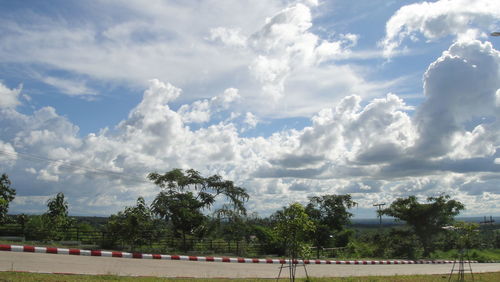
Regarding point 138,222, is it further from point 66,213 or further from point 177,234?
point 66,213

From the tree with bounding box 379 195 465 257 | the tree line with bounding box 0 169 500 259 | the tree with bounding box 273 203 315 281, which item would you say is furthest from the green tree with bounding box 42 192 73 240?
the tree with bounding box 379 195 465 257

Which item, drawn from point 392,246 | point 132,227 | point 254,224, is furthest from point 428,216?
point 132,227

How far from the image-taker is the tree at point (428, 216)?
46.2 meters

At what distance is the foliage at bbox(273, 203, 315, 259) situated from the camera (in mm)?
14141

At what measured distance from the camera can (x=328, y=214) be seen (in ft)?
137

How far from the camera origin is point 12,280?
11.8 m

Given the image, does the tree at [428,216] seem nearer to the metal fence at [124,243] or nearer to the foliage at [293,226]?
the metal fence at [124,243]

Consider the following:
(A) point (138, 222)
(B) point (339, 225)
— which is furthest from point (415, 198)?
(A) point (138, 222)

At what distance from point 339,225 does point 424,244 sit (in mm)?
11871

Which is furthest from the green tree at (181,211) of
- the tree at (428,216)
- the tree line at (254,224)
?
the tree at (428,216)

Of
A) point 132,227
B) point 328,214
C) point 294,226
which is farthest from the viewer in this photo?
point 328,214

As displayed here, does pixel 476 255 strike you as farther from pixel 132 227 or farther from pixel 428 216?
pixel 132 227

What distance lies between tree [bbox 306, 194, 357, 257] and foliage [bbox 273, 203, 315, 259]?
26.8m

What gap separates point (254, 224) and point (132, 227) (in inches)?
457
